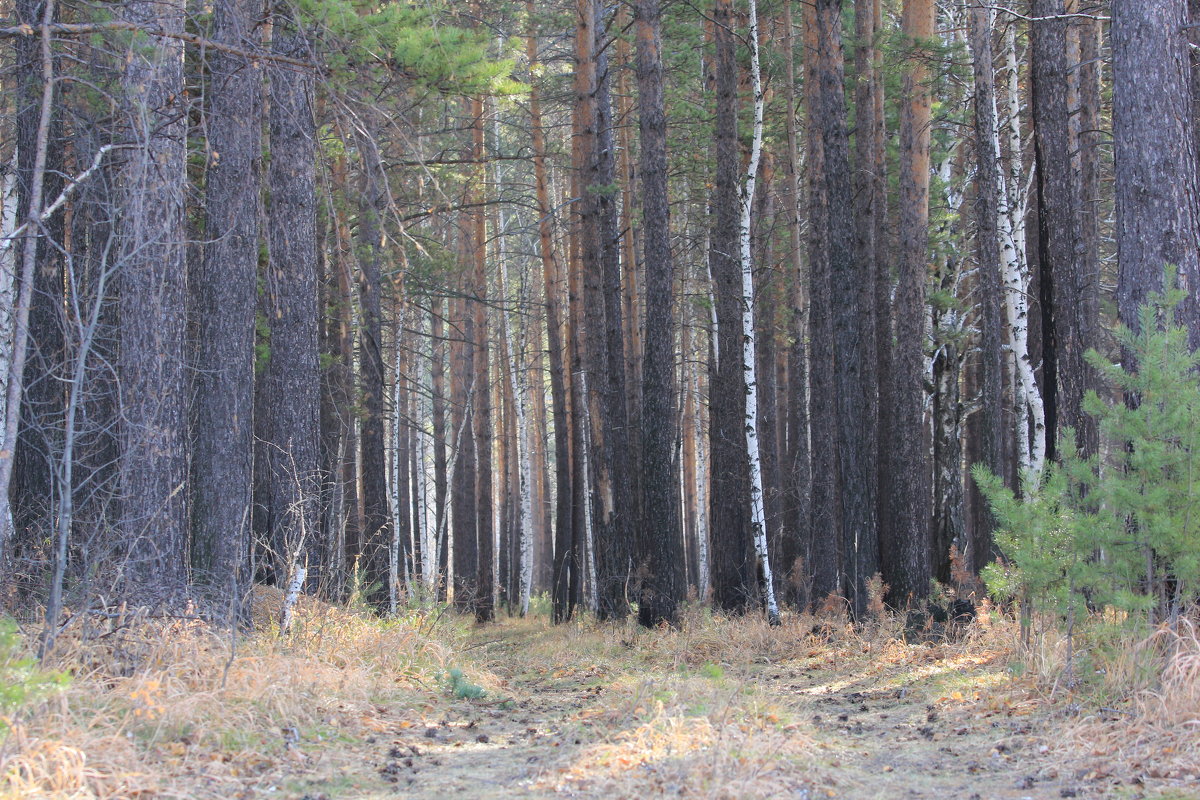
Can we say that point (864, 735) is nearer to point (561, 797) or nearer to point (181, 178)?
point (561, 797)

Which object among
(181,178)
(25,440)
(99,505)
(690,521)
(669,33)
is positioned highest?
(669,33)

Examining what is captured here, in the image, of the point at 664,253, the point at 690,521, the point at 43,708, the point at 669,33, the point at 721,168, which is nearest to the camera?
the point at 43,708

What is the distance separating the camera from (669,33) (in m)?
16.6

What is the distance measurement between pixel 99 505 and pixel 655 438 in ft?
22.9

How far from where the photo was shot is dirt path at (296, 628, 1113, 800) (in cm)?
528

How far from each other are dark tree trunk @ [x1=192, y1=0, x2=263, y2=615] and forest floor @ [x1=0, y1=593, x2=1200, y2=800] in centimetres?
146

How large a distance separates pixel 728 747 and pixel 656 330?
795 centimetres

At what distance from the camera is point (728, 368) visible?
1453 centimetres

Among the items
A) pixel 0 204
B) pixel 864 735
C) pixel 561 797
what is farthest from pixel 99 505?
pixel 864 735

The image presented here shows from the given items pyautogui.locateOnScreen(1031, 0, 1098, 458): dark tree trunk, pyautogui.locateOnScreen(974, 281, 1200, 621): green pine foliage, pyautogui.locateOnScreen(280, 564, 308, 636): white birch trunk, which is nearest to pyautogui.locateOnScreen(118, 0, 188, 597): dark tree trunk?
pyautogui.locateOnScreen(280, 564, 308, 636): white birch trunk

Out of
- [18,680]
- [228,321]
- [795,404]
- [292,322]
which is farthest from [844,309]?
[18,680]

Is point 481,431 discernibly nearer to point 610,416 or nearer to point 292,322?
point 610,416

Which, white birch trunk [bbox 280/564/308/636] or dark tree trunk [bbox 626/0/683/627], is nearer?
white birch trunk [bbox 280/564/308/636]

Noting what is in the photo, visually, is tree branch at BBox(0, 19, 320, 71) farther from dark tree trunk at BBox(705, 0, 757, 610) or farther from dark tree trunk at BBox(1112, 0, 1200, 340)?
dark tree trunk at BBox(705, 0, 757, 610)
